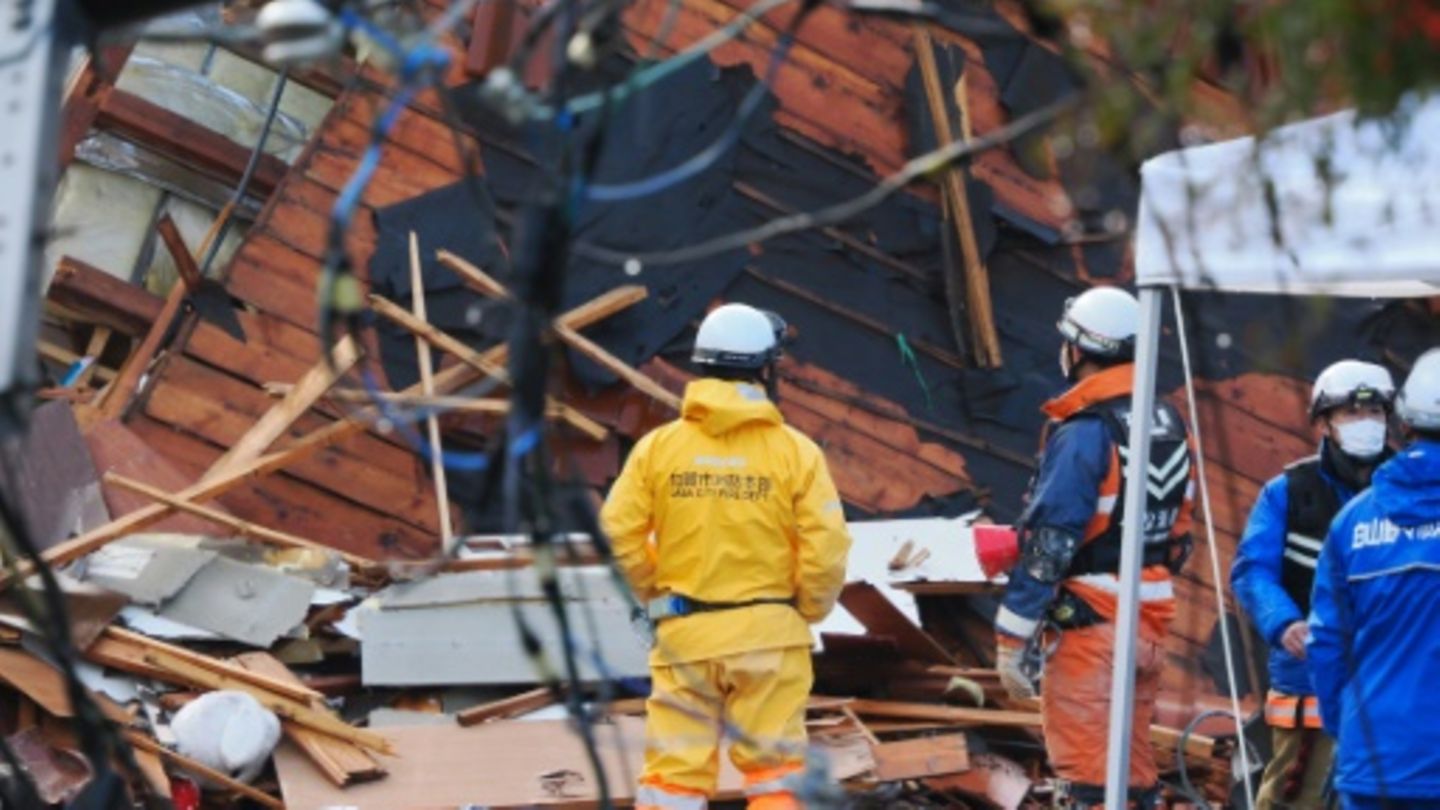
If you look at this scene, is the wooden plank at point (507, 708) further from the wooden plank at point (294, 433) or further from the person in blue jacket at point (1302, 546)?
the person in blue jacket at point (1302, 546)

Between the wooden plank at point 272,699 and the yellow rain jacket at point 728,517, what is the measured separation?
1.91 metres

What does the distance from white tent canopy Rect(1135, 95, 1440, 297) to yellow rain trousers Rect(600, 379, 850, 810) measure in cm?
146

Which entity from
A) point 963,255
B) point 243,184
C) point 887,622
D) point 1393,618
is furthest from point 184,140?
point 1393,618

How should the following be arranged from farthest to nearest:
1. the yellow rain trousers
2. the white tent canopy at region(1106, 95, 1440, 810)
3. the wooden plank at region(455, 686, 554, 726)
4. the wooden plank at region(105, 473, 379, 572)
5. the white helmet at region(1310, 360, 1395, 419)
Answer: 1. the wooden plank at region(105, 473, 379, 572)
2. the wooden plank at region(455, 686, 554, 726)
3. the white helmet at region(1310, 360, 1395, 419)
4. the yellow rain trousers
5. the white tent canopy at region(1106, 95, 1440, 810)

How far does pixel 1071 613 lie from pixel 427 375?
13.1 feet

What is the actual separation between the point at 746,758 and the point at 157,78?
604cm

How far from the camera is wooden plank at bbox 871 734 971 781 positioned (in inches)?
447

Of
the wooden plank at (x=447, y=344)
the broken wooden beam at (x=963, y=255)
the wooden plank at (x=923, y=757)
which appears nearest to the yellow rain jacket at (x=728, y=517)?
the wooden plank at (x=923, y=757)

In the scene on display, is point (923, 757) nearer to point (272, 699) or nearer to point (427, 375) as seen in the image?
point (272, 699)

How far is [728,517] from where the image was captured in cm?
923

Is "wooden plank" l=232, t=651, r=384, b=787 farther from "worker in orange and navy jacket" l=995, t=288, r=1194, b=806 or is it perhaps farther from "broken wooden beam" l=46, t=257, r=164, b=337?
"broken wooden beam" l=46, t=257, r=164, b=337

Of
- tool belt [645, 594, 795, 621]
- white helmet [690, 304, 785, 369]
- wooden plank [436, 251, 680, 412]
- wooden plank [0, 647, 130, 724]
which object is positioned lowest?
wooden plank [0, 647, 130, 724]

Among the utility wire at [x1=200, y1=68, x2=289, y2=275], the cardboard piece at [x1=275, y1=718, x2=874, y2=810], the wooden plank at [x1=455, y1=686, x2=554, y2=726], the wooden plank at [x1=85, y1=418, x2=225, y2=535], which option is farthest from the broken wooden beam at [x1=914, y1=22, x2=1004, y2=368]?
the wooden plank at [x1=85, y1=418, x2=225, y2=535]

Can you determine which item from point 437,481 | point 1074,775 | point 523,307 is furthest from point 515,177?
point 523,307
